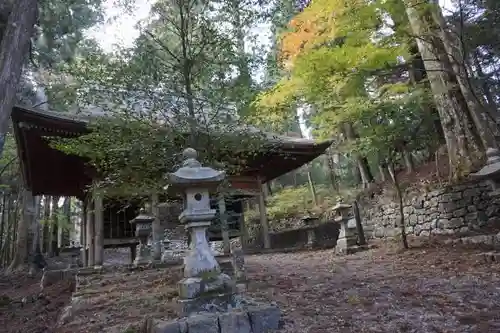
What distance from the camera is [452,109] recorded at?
8.12m

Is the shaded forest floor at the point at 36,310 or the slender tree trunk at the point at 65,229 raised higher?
the slender tree trunk at the point at 65,229

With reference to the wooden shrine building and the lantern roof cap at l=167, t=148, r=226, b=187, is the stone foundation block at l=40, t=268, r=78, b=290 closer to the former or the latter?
the wooden shrine building

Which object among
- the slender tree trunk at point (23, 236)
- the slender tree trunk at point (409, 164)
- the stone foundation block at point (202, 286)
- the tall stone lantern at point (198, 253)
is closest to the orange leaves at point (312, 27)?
the tall stone lantern at point (198, 253)

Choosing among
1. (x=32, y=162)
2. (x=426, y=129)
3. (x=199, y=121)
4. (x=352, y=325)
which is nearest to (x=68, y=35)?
(x=32, y=162)

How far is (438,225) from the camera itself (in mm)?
8680

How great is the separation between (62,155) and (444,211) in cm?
933

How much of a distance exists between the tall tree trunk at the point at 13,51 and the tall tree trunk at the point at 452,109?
7.22m

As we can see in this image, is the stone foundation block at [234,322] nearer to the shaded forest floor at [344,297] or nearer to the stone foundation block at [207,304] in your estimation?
the stone foundation block at [207,304]

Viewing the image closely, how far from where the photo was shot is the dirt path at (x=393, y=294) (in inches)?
119

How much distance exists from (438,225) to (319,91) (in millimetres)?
4520

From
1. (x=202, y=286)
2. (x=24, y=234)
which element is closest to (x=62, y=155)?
(x=24, y=234)

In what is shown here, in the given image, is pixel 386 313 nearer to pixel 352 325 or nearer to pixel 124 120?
pixel 352 325

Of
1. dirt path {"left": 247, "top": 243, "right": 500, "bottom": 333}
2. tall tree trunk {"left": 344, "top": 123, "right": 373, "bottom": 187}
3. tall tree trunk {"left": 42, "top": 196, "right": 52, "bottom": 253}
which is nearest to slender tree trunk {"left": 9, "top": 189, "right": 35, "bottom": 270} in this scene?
tall tree trunk {"left": 42, "top": 196, "right": 52, "bottom": 253}

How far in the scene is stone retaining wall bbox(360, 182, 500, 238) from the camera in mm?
7613
